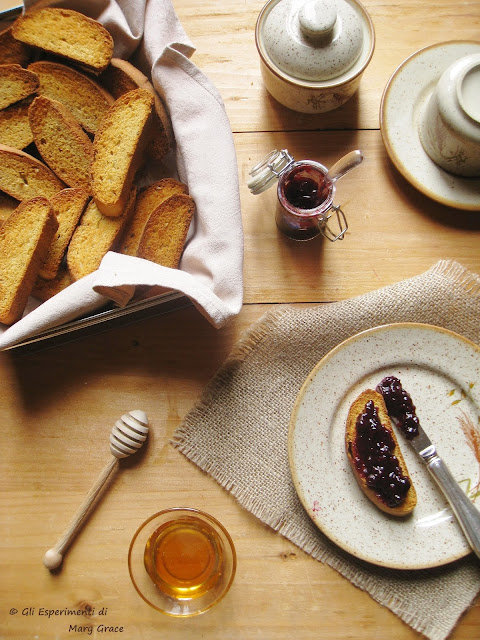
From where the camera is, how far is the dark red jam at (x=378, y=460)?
1019 millimetres

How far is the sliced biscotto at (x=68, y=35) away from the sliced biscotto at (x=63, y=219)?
23 centimetres

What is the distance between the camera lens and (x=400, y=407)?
1.07 metres

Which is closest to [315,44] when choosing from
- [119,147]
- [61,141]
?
[119,147]

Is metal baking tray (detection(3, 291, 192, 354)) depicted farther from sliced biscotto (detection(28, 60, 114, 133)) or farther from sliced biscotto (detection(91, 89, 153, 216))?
sliced biscotto (detection(28, 60, 114, 133))

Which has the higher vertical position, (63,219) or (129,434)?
(63,219)

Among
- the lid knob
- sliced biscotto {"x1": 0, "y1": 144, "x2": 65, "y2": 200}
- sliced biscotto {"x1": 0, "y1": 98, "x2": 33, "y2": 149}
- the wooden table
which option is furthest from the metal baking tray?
the lid knob

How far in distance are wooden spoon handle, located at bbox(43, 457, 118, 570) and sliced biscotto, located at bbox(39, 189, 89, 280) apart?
14.3 inches

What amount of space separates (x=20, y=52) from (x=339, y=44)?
57 centimetres

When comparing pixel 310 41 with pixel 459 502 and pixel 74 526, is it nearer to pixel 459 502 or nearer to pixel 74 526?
pixel 459 502

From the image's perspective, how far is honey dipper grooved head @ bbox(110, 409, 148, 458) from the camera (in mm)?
1055

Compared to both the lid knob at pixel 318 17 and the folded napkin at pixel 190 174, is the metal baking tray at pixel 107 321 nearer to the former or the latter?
the folded napkin at pixel 190 174

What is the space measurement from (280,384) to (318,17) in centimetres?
62

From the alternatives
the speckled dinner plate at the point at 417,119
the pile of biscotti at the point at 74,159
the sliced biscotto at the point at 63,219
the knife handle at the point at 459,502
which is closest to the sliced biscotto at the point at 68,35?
the pile of biscotti at the point at 74,159

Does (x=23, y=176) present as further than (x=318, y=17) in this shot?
Yes
